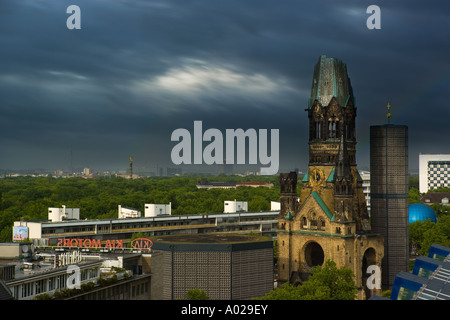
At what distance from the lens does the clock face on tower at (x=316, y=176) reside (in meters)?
112

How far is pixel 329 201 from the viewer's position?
109500 millimetres

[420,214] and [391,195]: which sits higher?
Result: [391,195]

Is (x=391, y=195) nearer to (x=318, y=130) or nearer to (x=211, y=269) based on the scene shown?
(x=318, y=130)

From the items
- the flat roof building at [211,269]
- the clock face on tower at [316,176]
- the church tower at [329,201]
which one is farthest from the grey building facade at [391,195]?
the flat roof building at [211,269]

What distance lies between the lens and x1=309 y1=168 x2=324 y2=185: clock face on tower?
111938 mm

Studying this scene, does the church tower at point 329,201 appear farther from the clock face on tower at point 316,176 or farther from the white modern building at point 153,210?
the white modern building at point 153,210

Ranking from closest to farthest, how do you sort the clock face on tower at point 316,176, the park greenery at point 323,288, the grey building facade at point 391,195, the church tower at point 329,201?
the park greenery at point 323,288 < the church tower at point 329,201 < the clock face on tower at point 316,176 < the grey building facade at point 391,195

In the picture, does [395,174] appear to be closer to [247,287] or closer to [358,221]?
[358,221]

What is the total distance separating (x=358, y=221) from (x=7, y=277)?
2581 inches

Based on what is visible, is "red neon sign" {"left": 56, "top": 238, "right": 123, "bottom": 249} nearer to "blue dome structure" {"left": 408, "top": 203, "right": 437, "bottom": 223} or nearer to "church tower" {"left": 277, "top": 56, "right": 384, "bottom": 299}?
"church tower" {"left": 277, "top": 56, "right": 384, "bottom": 299}

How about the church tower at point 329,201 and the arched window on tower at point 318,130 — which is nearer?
the church tower at point 329,201

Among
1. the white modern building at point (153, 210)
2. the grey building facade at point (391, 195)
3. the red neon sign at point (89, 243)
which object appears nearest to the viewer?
the red neon sign at point (89, 243)

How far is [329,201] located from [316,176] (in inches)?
214

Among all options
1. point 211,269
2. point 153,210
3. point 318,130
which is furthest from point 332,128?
point 153,210
